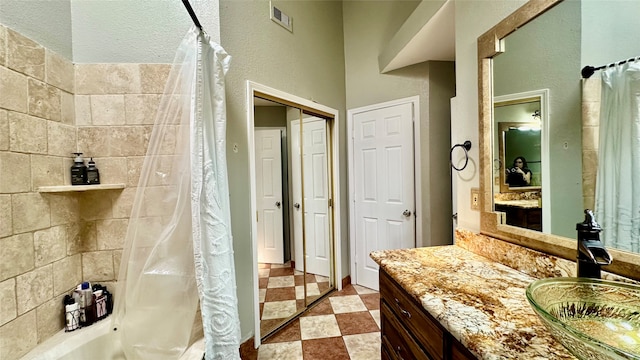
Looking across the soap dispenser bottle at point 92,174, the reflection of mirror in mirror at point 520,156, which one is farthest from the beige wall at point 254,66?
the reflection of mirror in mirror at point 520,156

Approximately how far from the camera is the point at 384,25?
2.60 meters

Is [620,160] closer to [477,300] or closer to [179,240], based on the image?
[477,300]

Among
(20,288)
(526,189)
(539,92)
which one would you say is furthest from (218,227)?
(539,92)

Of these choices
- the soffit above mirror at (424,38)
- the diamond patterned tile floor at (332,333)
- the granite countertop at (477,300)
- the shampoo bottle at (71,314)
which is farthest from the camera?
the diamond patterned tile floor at (332,333)

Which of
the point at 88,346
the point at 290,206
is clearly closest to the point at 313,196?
the point at 290,206

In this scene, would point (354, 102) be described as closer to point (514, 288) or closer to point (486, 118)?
point (486, 118)

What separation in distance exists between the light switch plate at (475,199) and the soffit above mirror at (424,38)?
117cm

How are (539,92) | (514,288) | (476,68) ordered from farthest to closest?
(476,68) → (539,92) → (514,288)

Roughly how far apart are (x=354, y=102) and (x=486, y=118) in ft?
5.77

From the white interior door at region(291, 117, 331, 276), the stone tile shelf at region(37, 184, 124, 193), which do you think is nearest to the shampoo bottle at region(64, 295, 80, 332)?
the stone tile shelf at region(37, 184, 124, 193)

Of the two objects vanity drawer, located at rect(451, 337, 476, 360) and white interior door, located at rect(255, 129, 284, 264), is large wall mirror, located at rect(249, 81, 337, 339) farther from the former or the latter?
vanity drawer, located at rect(451, 337, 476, 360)

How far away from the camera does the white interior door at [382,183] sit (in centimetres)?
248

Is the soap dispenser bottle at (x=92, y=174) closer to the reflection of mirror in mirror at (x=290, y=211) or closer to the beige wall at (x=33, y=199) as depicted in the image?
the beige wall at (x=33, y=199)

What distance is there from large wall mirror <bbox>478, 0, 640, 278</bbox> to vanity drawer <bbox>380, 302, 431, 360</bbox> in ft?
2.13
